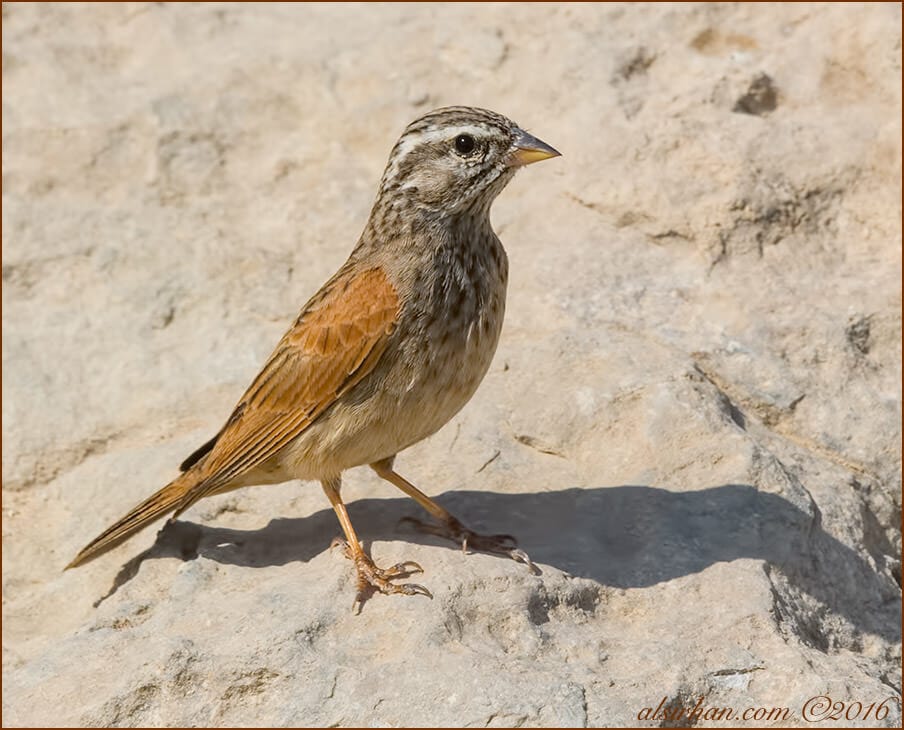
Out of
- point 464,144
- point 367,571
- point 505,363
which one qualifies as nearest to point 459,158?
point 464,144

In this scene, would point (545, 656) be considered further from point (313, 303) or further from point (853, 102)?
point (853, 102)

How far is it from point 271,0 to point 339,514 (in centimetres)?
531

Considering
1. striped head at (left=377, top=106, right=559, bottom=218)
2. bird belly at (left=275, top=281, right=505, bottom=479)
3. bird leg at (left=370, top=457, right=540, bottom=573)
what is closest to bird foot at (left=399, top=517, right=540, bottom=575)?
bird leg at (left=370, top=457, right=540, bottom=573)

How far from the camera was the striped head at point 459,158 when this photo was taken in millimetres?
5867

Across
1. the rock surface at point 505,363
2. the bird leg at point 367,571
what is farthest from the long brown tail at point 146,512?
the bird leg at point 367,571

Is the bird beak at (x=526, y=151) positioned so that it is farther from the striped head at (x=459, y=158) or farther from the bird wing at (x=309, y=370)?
the bird wing at (x=309, y=370)

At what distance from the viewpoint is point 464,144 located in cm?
589

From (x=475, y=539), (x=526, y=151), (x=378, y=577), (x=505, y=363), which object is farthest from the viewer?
(x=505, y=363)

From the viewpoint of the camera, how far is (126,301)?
7.95 metres

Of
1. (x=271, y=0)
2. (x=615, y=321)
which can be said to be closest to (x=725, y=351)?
(x=615, y=321)

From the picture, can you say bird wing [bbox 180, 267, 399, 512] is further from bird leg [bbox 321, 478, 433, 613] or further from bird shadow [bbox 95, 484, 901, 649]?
bird shadow [bbox 95, 484, 901, 649]

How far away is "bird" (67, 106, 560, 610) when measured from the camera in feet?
18.9

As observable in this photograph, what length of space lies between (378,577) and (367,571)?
61 mm

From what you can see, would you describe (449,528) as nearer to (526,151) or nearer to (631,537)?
(631,537)
